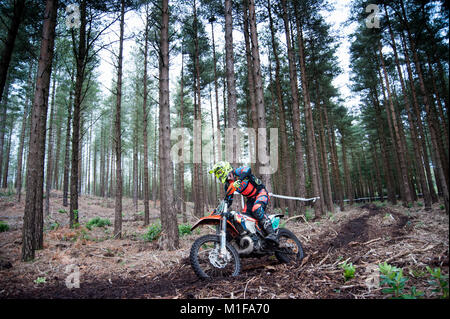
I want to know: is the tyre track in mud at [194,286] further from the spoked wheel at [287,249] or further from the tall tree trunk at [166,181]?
the tall tree trunk at [166,181]

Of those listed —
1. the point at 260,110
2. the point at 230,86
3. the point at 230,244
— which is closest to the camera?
the point at 230,244

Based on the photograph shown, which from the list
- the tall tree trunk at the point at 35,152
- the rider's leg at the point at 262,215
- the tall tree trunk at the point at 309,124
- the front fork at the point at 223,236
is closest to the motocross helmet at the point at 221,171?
the front fork at the point at 223,236

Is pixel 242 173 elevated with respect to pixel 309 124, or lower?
lower

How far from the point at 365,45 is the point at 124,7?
17.6 m

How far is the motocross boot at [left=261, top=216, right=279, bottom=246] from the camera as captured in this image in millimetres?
4391

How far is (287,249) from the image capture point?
15.7 feet

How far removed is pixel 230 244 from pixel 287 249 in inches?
61.3

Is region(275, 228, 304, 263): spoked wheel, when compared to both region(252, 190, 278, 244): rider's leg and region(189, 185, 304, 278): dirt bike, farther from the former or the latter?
region(252, 190, 278, 244): rider's leg

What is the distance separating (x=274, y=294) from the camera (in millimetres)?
2828

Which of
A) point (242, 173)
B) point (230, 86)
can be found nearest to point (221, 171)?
point (242, 173)

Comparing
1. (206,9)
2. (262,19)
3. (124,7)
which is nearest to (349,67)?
(262,19)

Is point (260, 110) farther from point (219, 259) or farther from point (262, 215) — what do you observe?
point (219, 259)

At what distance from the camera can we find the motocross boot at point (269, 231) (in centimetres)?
439
